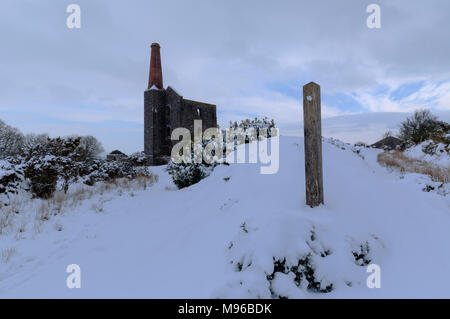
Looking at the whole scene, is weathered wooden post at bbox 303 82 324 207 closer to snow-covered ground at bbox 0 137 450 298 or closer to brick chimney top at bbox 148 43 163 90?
snow-covered ground at bbox 0 137 450 298

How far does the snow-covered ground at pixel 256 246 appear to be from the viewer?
2.38 meters

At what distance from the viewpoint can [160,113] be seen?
27844mm

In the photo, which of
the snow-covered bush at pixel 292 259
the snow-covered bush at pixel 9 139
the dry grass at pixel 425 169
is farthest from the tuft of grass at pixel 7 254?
the snow-covered bush at pixel 9 139

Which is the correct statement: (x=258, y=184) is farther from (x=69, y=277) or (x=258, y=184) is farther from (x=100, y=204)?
(x=100, y=204)

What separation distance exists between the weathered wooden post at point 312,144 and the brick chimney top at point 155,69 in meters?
27.0

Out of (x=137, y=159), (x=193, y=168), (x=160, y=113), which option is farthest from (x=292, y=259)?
(x=160, y=113)

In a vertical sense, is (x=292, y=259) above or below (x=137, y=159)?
below

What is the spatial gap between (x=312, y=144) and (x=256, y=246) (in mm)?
1685

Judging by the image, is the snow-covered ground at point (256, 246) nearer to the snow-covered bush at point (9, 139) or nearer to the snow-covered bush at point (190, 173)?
the snow-covered bush at point (190, 173)

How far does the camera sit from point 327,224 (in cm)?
288

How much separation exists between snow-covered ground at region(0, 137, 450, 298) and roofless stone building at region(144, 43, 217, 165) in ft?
74.4

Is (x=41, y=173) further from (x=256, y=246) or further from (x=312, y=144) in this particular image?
(x=312, y=144)

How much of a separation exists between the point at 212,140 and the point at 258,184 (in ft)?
11.9

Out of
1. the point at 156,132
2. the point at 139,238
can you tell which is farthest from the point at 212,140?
the point at 156,132
